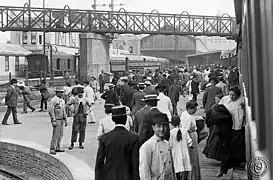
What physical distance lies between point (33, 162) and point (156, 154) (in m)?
6.85

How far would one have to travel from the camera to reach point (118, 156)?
457 cm

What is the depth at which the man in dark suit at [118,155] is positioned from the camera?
457 cm

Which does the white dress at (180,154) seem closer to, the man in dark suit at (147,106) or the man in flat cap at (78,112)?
the man in dark suit at (147,106)

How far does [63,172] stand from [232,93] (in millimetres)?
3802

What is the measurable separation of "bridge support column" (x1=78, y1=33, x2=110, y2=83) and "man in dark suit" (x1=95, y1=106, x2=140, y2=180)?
2586cm

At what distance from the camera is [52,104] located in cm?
957

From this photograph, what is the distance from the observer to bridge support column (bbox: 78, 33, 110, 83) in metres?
30.8

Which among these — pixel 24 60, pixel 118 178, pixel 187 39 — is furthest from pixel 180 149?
pixel 187 39

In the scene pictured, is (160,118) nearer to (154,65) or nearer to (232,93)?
Answer: (232,93)

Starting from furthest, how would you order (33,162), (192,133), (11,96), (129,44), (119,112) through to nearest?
(129,44) < (11,96) < (33,162) < (192,133) < (119,112)

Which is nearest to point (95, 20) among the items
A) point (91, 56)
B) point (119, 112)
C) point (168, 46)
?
point (91, 56)

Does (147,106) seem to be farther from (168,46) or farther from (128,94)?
(168,46)

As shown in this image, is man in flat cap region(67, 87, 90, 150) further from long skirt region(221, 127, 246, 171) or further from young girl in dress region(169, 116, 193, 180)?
young girl in dress region(169, 116, 193, 180)

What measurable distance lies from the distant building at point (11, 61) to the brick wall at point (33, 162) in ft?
97.0
